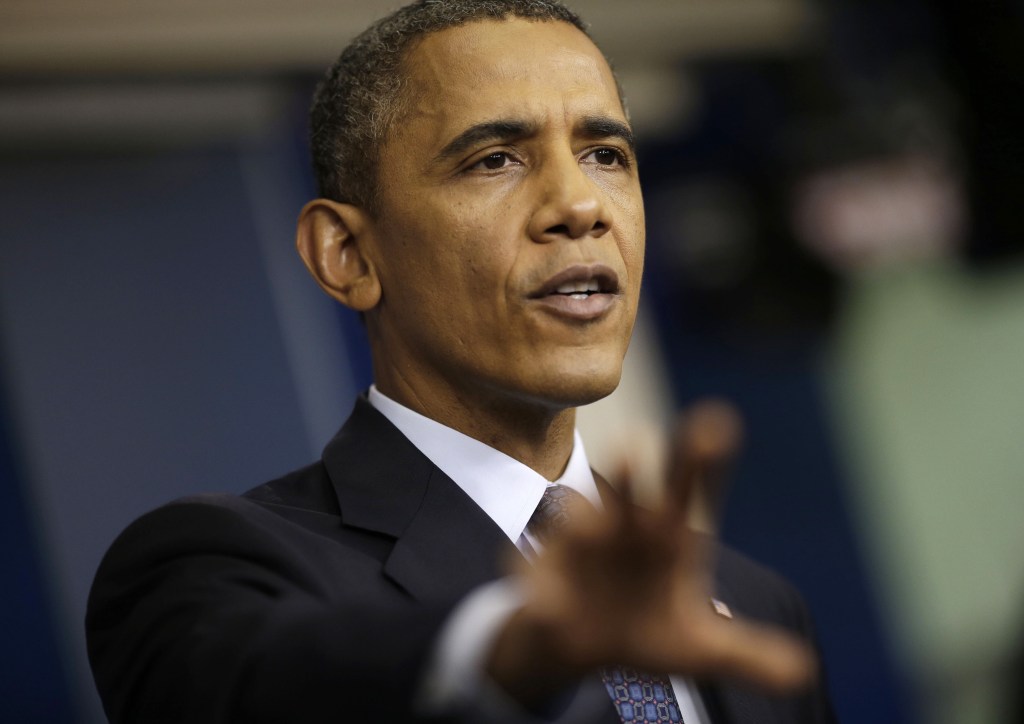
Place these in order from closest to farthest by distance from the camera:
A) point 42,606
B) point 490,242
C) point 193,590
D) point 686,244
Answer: point 193,590
point 490,242
point 42,606
point 686,244

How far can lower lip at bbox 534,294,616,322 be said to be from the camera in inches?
72.2

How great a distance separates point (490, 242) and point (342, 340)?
2758mm

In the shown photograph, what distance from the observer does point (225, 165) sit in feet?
14.6

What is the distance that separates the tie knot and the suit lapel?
0.08 m

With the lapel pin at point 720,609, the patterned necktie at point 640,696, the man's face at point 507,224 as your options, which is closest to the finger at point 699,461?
the patterned necktie at point 640,696

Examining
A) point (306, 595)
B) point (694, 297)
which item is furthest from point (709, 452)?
point (694, 297)

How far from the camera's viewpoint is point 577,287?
73.4 inches

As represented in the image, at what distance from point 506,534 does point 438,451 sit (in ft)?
0.66

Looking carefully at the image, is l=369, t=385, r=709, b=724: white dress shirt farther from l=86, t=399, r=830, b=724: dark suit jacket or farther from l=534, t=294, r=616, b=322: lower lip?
l=534, t=294, r=616, b=322: lower lip

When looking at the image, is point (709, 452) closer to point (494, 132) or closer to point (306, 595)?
point (306, 595)

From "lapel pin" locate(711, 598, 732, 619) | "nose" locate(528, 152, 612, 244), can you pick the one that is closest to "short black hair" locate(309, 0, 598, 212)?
"nose" locate(528, 152, 612, 244)

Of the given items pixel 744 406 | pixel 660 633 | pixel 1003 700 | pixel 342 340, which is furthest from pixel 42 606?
pixel 1003 700

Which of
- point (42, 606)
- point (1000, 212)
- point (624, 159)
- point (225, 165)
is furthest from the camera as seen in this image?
point (1000, 212)

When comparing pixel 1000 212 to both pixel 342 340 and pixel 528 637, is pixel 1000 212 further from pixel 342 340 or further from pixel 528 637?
pixel 528 637
